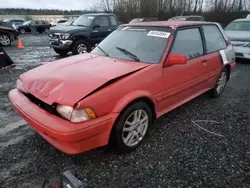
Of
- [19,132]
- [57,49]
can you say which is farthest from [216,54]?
[57,49]

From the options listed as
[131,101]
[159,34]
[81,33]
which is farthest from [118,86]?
[81,33]

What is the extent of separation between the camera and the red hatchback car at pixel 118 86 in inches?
87.1

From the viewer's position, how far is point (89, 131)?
219cm

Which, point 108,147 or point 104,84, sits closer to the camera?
point 104,84

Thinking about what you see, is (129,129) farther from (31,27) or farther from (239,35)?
(31,27)

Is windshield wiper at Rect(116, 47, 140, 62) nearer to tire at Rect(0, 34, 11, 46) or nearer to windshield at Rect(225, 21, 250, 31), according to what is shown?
windshield at Rect(225, 21, 250, 31)

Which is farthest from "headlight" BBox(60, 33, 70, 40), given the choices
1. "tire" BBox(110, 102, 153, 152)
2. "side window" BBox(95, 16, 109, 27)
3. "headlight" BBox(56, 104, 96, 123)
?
"headlight" BBox(56, 104, 96, 123)

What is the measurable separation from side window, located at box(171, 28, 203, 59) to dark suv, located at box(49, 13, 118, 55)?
5.96 m

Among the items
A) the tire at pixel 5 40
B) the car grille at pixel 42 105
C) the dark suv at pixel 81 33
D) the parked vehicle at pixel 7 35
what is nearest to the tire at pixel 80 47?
the dark suv at pixel 81 33

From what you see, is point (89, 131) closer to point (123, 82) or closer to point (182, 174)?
point (123, 82)

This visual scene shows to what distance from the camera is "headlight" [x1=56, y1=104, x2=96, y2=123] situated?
2168 millimetres

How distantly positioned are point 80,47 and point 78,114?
7.32m

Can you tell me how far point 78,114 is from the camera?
7.12 feet

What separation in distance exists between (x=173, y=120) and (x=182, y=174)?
133 centimetres
